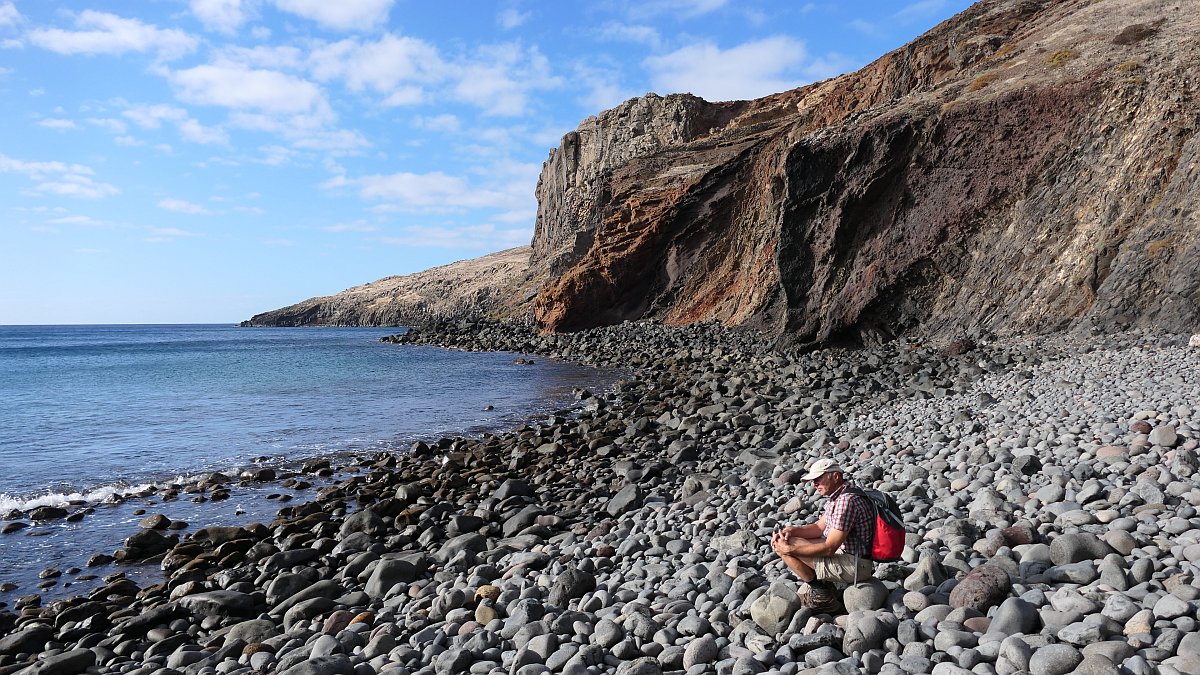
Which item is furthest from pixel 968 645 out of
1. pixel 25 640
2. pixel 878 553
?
pixel 25 640

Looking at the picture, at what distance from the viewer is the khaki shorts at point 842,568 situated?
17.0ft

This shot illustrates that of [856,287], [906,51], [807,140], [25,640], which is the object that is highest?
[906,51]

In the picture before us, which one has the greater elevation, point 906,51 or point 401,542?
point 906,51

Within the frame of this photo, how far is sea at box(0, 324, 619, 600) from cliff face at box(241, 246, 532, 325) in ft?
157

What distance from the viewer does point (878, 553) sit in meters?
5.23

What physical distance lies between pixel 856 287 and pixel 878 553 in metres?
18.5

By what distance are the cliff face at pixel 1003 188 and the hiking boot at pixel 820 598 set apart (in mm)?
13716

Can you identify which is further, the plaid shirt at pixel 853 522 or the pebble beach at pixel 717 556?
the plaid shirt at pixel 853 522

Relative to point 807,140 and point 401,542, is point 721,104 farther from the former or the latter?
point 401,542

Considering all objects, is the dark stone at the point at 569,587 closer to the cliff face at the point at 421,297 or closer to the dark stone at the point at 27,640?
the dark stone at the point at 27,640

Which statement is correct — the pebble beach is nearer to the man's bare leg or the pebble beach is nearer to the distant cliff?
the man's bare leg

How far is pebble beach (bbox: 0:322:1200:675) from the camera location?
15.3 feet

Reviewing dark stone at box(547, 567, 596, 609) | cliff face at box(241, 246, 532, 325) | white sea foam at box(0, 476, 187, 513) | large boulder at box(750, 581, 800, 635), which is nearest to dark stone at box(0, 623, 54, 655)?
dark stone at box(547, 567, 596, 609)

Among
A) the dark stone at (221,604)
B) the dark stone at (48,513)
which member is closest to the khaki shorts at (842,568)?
the dark stone at (221,604)
